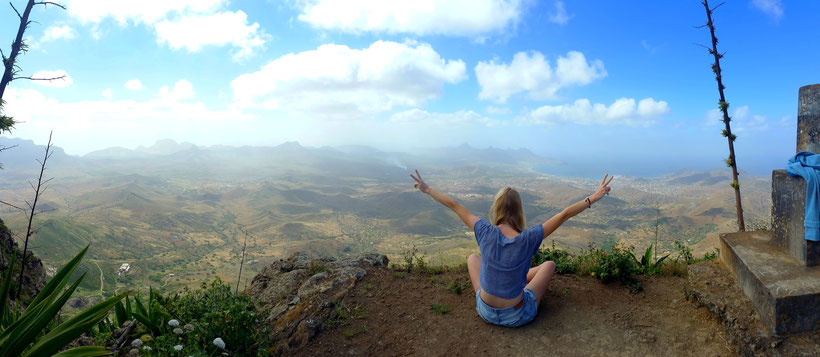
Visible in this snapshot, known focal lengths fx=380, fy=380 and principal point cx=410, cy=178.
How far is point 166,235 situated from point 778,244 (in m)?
108

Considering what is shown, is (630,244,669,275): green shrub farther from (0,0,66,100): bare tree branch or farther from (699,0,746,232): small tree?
(0,0,66,100): bare tree branch

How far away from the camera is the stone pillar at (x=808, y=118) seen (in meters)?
4.77

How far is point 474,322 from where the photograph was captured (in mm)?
5078

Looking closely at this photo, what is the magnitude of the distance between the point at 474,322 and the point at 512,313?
60 cm

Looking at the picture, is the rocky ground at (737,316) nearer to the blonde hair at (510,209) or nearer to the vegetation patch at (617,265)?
the vegetation patch at (617,265)

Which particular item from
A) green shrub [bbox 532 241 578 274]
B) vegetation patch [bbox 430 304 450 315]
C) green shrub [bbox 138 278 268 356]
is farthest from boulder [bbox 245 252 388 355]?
green shrub [bbox 532 241 578 274]

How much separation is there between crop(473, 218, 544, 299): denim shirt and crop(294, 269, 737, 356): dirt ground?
68 centimetres

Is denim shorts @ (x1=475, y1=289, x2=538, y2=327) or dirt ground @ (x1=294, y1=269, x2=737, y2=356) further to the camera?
denim shorts @ (x1=475, y1=289, x2=538, y2=327)

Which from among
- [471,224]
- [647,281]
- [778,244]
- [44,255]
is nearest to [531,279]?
[471,224]

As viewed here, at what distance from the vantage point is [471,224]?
463 cm

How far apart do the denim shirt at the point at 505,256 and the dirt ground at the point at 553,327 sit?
682mm

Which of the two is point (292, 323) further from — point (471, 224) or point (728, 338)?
point (728, 338)

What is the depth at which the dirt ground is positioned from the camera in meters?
4.45

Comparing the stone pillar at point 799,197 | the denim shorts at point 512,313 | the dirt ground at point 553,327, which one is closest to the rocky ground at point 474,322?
the dirt ground at point 553,327
